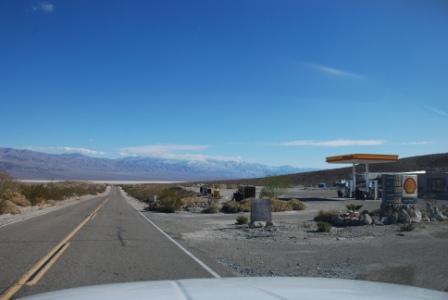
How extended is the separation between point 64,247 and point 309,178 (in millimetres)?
150321

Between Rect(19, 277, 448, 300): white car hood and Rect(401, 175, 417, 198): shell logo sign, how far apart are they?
882 inches

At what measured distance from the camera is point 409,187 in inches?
1064

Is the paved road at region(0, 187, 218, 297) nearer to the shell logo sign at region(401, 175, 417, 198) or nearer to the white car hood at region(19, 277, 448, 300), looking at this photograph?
the white car hood at region(19, 277, 448, 300)

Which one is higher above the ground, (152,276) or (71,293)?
(71,293)

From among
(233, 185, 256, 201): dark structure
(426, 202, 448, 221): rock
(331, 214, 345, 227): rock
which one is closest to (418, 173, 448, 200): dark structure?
(233, 185, 256, 201): dark structure

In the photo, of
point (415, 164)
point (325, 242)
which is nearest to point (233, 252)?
point (325, 242)

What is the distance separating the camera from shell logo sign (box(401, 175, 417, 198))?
26859 mm

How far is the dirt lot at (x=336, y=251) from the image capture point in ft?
40.1

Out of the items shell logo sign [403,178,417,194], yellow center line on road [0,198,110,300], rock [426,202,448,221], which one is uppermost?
shell logo sign [403,178,417,194]

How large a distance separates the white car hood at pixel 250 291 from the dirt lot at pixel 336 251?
563 cm

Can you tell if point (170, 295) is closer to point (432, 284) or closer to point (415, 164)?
point (432, 284)

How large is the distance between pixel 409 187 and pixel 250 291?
77.9ft

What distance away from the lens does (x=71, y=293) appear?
4828 millimetres

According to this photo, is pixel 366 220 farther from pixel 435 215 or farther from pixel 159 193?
pixel 159 193
